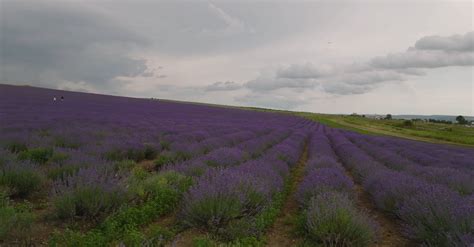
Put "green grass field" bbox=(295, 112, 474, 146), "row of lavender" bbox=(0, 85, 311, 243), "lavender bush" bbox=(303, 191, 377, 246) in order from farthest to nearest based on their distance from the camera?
"green grass field" bbox=(295, 112, 474, 146) < "row of lavender" bbox=(0, 85, 311, 243) < "lavender bush" bbox=(303, 191, 377, 246)

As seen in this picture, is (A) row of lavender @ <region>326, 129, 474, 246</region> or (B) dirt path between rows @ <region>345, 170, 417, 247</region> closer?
(A) row of lavender @ <region>326, 129, 474, 246</region>

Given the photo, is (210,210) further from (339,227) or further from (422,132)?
(422,132)

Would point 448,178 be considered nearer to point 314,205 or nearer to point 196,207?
point 314,205

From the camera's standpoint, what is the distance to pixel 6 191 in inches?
145

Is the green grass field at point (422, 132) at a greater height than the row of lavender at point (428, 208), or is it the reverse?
the row of lavender at point (428, 208)

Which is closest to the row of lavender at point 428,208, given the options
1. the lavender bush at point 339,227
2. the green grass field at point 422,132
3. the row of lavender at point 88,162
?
the lavender bush at point 339,227

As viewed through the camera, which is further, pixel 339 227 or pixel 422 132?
pixel 422 132

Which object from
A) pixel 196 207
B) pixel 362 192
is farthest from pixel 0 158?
pixel 362 192

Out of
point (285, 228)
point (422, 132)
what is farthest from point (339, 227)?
point (422, 132)

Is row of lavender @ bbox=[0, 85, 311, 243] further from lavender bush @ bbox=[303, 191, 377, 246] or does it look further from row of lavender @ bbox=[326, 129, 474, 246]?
row of lavender @ bbox=[326, 129, 474, 246]

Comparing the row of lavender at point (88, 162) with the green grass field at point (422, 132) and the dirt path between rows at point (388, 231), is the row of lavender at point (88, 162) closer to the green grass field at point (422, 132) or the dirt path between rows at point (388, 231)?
the dirt path between rows at point (388, 231)

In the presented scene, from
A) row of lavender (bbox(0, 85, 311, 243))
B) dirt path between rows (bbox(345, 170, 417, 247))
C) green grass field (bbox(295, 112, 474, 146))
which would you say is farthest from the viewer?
green grass field (bbox(295, 112, 474, 146))

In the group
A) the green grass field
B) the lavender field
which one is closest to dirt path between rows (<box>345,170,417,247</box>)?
the lavender field

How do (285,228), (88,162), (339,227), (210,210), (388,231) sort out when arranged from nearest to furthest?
(339,227) → (210,210) → (285,228) → (388,231) → (88,162)
